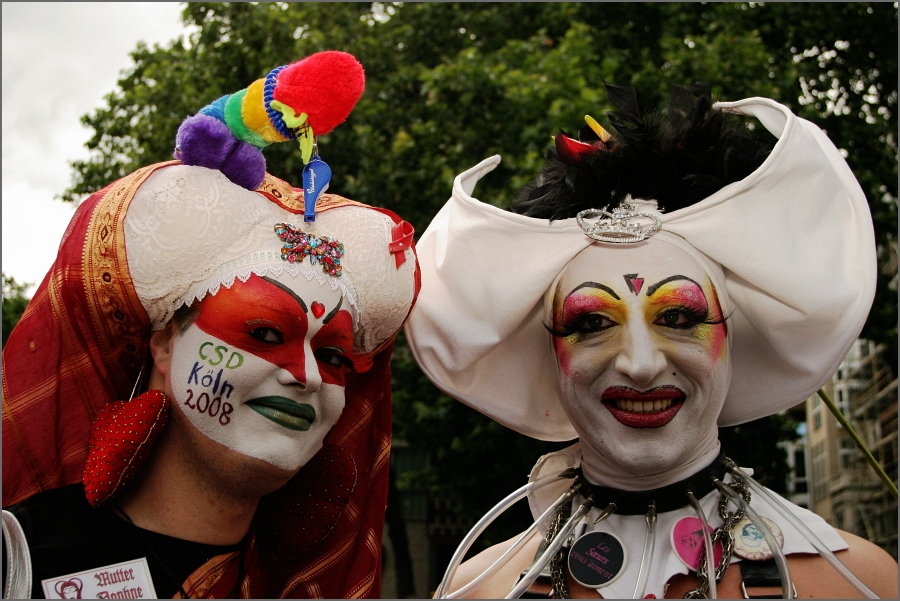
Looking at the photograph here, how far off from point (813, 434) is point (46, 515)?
2492cm

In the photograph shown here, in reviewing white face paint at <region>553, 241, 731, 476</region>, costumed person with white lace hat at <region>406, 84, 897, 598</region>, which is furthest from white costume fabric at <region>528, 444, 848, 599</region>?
white face paint at <region>553, 241, 731, 476</region>

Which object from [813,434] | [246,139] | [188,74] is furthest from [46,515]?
[813,434]

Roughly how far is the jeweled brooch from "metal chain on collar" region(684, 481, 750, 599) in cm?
135

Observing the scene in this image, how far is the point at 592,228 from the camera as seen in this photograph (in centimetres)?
305

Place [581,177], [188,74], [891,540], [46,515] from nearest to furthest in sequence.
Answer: [46,515] → [581,177] → [188,74] → [891,540]

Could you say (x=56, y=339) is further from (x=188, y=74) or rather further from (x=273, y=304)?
Answer: (x=188, y=74)

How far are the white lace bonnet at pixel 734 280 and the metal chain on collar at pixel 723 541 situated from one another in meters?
0.40

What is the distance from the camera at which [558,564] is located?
9.77 ft

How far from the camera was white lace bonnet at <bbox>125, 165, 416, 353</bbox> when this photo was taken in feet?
9.05

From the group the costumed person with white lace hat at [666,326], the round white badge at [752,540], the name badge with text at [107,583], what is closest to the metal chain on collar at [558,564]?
the costumed person with white lace hat at [666,326]

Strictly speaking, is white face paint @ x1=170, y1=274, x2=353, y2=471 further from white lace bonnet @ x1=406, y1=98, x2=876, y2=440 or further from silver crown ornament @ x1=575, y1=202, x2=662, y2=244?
silver crown ornament @ x1=575, y1=202, x2=662, y2=244

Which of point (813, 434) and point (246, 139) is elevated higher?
point (246, 139)

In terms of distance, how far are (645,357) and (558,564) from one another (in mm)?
698

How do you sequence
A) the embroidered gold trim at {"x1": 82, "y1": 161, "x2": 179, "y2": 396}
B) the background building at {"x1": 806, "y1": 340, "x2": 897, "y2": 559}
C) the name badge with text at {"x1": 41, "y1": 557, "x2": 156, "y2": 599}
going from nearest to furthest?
the name badge with text at {"x1": 41, "y1": 557, "x2": 156, "y2": 599}
the embroidered gold trim at {"x1": 82, "y1": 161, "x2": 179, "y2": 396}
the background building at {"x1": 806, "y1": 340, "x2": 897, "y2": 559}
